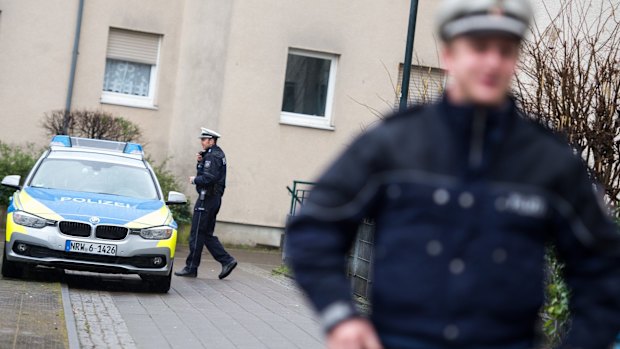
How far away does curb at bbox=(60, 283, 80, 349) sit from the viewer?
9805mm

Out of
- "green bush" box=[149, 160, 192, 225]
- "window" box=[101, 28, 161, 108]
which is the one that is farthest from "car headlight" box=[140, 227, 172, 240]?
"window" box=[101, 28, 161, 108]

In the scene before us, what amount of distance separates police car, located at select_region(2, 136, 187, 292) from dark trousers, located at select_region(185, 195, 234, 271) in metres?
1.81

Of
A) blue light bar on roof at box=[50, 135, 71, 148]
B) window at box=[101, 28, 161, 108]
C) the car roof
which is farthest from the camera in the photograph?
window at box=[101, 28, 161, 108]

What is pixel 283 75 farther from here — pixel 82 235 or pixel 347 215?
pixel 347 215

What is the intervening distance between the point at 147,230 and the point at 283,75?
413 inches

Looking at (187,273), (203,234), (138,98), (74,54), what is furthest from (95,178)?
(138,98)

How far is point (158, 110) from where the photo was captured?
2430cm

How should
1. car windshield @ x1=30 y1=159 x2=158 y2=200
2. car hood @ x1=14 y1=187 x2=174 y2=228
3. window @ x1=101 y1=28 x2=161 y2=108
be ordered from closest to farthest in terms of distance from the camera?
car hood @ x1=14 y1=187 x2=174 y2=228 < car windshield @ x1=30 y1=159 x2=158 y2=200 < window @ x1=101 y1=28 x2=161 y2=108

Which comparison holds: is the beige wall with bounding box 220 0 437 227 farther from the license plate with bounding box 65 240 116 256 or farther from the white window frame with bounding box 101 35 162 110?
the license plate with bounding box 65 240 116 256

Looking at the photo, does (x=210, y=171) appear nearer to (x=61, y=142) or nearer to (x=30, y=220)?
(x=61, y=142)

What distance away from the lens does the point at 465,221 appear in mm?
3227

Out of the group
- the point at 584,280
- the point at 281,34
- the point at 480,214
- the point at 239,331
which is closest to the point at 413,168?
the point at 480,214

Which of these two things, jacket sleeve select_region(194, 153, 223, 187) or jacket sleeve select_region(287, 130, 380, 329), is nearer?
jacket sleeve select_region(287, 130, 380, 329)

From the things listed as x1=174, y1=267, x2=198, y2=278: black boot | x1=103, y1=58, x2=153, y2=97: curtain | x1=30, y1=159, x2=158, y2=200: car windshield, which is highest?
x1=103, y1=58, x2=153, y2=97: curtain
